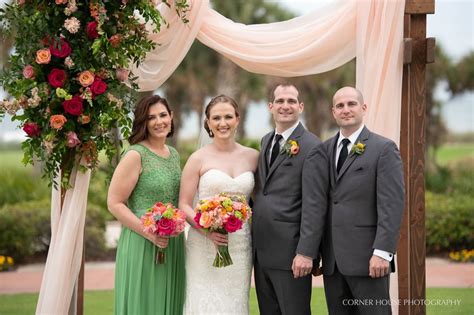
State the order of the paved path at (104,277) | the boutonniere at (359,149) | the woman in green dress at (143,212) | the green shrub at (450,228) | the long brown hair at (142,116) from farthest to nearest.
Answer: the green shrub at (450,228), the paved path at (104,277), the long brown hair at (142,116), the woman in green dress at (143,212), the boutonniere at (359,149)

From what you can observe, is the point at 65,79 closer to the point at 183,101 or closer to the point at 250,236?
the point at 250,236

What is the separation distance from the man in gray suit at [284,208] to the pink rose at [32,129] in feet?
5.73

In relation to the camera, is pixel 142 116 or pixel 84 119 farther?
pixel 84 119

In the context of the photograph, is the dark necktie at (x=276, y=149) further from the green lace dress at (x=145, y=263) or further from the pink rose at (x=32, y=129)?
the pink rose at (x=32, y=129)

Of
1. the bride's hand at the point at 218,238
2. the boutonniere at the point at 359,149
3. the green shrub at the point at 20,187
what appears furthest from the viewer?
the green shrub at the point at 20,187

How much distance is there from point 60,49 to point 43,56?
0.14 meters

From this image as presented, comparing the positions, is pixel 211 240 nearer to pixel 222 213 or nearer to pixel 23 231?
pixel 222 213

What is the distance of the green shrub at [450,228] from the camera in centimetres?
1230

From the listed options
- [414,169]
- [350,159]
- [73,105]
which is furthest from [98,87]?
[414,169]

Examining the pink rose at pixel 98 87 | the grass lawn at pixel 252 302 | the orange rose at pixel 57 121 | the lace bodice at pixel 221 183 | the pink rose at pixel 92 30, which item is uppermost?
the pink rose at pixel 92 30

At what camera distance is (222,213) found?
4.34m

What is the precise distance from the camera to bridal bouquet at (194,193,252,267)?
14.3 feet

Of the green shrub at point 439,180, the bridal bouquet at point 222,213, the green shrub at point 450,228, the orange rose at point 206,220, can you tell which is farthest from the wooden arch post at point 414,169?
the green shrub at point 439,180

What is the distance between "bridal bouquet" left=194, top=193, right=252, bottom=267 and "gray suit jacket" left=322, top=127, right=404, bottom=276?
1.98 feet
